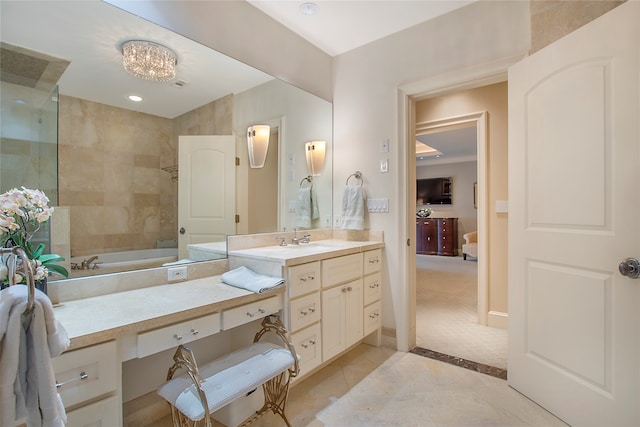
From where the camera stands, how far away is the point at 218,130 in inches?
77.4

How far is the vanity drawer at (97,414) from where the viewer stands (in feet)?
3.18

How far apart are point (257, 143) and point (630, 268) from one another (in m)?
2.20

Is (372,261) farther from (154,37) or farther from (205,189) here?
(154,37)

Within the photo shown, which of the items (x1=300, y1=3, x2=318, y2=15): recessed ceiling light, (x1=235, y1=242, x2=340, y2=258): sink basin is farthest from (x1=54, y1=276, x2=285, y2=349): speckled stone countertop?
(x1=300, y1=3, x2=318, y2=15): recessed ceiling light

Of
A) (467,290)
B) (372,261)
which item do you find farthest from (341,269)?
(467,290)

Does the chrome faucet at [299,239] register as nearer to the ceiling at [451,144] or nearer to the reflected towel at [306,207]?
the reflected towel at [306,207]

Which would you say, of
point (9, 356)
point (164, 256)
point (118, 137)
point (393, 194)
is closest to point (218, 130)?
point (118, 137)

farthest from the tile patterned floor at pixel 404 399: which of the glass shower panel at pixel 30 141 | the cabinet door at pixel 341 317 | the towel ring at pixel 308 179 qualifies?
the towel ring at pixel 308 179

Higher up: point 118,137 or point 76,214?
point 118,137

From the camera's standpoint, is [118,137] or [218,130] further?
[218,130]

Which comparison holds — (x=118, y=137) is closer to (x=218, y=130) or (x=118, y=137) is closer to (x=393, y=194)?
(x=218, y=130)

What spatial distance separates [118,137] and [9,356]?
114 cm

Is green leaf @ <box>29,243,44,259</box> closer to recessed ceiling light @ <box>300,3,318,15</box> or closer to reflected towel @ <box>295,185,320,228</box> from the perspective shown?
reflected towel @ <box>295,185,320,228</box>

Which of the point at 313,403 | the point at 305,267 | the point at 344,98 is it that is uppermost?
the point at 344,98
